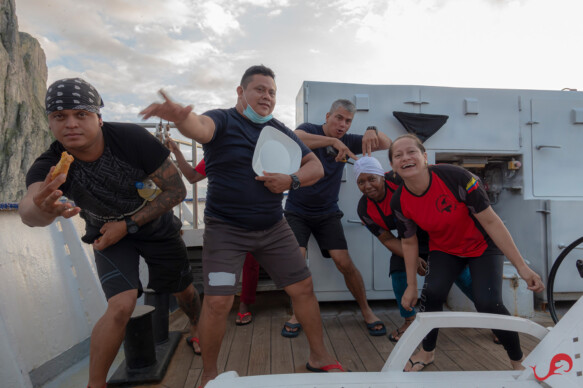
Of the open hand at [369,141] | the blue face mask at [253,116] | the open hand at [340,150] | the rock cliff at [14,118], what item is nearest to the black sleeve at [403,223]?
the open hand at [340,150]

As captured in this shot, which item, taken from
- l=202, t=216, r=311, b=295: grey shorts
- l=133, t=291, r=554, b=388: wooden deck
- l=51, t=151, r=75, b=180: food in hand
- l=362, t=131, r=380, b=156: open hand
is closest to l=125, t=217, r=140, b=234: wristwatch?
l=202, t=216, r=311, b=295: grey shorts

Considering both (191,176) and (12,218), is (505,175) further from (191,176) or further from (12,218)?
(12,218)

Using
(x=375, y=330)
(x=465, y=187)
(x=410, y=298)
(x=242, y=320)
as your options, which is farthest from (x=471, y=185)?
(x=242, y=320)

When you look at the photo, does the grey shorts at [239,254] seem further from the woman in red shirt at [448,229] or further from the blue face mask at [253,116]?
the woman in red shirt at [448,229]

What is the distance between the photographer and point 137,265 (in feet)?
7.19

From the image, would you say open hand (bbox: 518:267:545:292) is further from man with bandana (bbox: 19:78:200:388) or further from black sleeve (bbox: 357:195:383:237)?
man with bandana (bbox: 19:78:200:388)

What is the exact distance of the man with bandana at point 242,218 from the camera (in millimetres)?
2053

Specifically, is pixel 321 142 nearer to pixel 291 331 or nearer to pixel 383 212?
pixel 383 212

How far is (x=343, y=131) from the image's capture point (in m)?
3.30

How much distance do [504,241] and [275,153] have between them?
141 centimetres

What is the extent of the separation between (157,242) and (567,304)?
426 cm

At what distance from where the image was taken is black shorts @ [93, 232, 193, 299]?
2.06 meters

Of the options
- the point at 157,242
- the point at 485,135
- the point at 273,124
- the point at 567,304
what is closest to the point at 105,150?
the point at 157,242

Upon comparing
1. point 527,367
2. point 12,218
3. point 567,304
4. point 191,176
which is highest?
point 191,176
